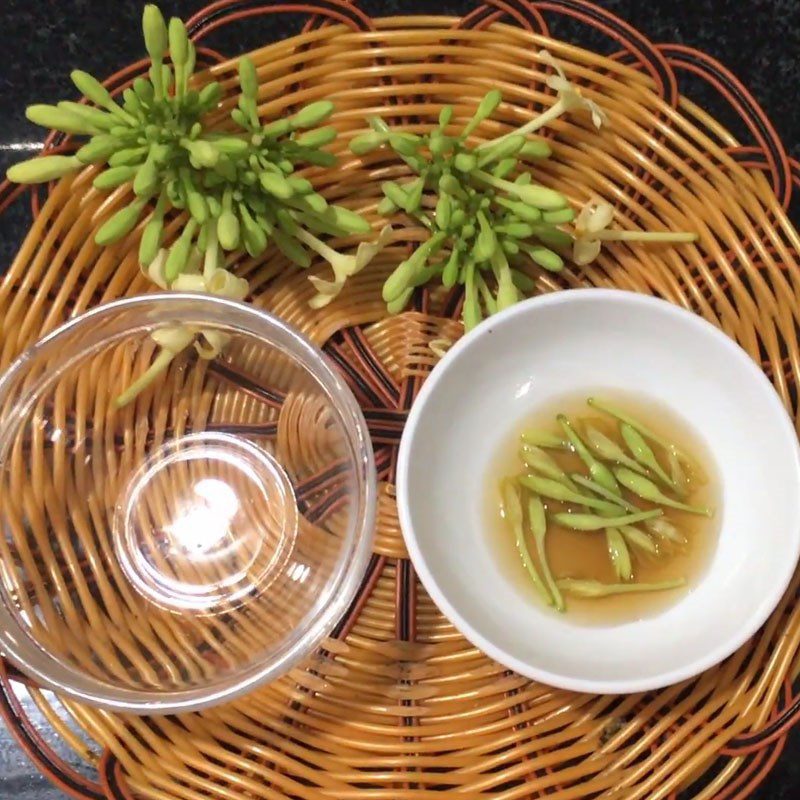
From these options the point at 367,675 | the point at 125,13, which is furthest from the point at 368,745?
the point at 125,13

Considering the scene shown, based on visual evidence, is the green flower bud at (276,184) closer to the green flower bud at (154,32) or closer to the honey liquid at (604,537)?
the green flower bud at (154,32)

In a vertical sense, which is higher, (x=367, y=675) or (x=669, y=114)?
(x=669, y=114)

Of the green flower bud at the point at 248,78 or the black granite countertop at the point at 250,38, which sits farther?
the black granite countertop at the point at 250,38

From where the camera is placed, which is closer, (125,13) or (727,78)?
(727,78)

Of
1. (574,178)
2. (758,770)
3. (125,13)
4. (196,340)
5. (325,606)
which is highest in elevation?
(125,13)

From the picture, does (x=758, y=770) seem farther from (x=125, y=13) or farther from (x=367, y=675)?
(x=125, y=13)

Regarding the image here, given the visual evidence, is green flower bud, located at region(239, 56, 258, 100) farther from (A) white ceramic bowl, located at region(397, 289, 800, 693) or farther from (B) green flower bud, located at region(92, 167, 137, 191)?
(A) white ceramic bowl, located at region(397, 289, 800, 693)

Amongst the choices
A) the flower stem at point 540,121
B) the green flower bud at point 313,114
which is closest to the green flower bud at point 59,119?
the green flower bud at point 313,114
